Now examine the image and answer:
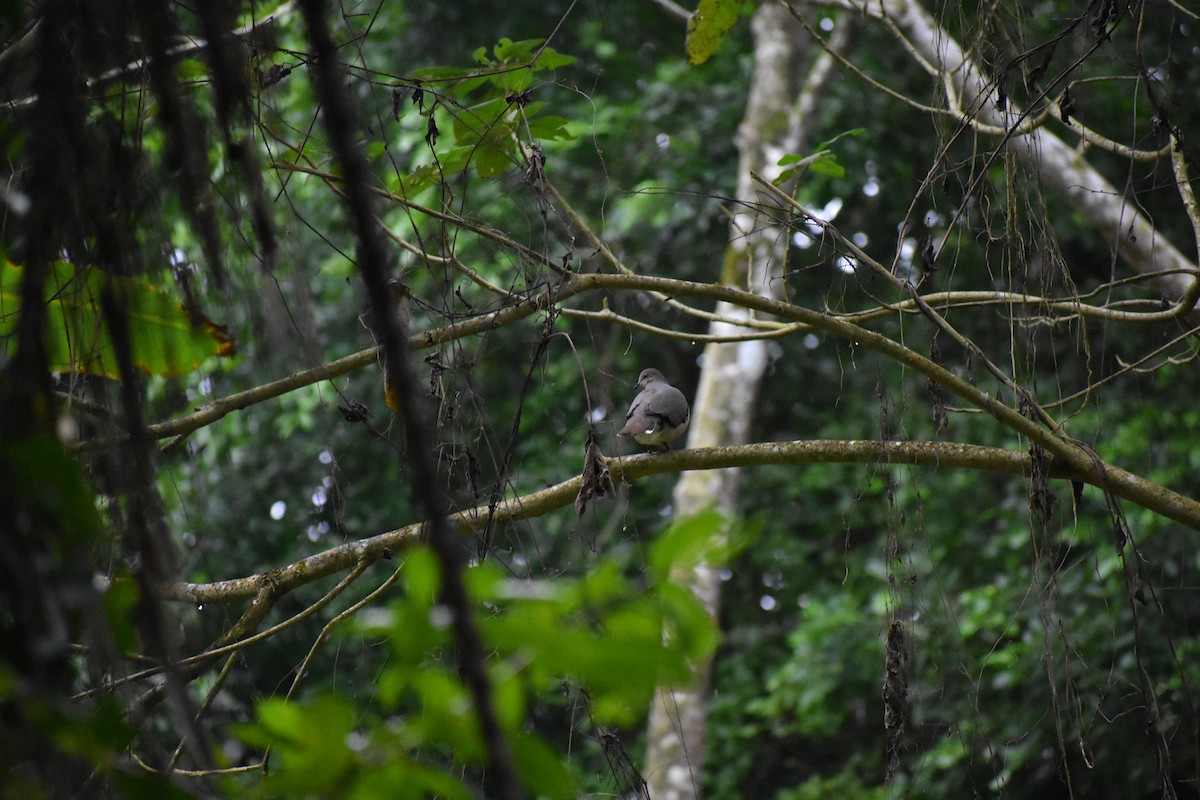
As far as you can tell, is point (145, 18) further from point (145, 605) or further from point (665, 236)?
point (665, 236)

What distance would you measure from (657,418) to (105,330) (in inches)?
119

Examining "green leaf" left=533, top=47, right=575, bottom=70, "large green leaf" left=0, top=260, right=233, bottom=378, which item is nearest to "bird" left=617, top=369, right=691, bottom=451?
"green leaf" left=533, top=47, right=575, bottom=70

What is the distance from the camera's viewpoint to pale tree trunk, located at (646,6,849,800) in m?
6.41

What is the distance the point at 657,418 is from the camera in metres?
5.04

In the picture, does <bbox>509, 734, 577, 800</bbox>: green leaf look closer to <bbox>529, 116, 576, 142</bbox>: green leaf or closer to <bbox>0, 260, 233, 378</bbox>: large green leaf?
<bbox>0, 260, 233, 378</bbox>: large green leaf

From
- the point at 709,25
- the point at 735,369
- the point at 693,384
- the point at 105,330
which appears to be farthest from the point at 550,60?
the point at 693,384

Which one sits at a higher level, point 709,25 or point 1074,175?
point 709,25

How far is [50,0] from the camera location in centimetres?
133

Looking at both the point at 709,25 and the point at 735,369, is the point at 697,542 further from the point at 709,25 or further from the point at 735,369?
the point at 735,369

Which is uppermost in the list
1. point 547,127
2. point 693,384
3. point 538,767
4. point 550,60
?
point 693,384

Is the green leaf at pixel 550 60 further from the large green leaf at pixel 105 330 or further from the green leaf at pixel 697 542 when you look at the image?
the green leaf at pixel 697 542

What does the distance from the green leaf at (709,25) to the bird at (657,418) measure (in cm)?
162

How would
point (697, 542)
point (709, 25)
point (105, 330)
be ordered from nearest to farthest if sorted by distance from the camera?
point (697, 542)
point (105, 330)
point (709, 25)

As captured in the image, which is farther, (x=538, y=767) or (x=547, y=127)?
(x=547, y=127)
